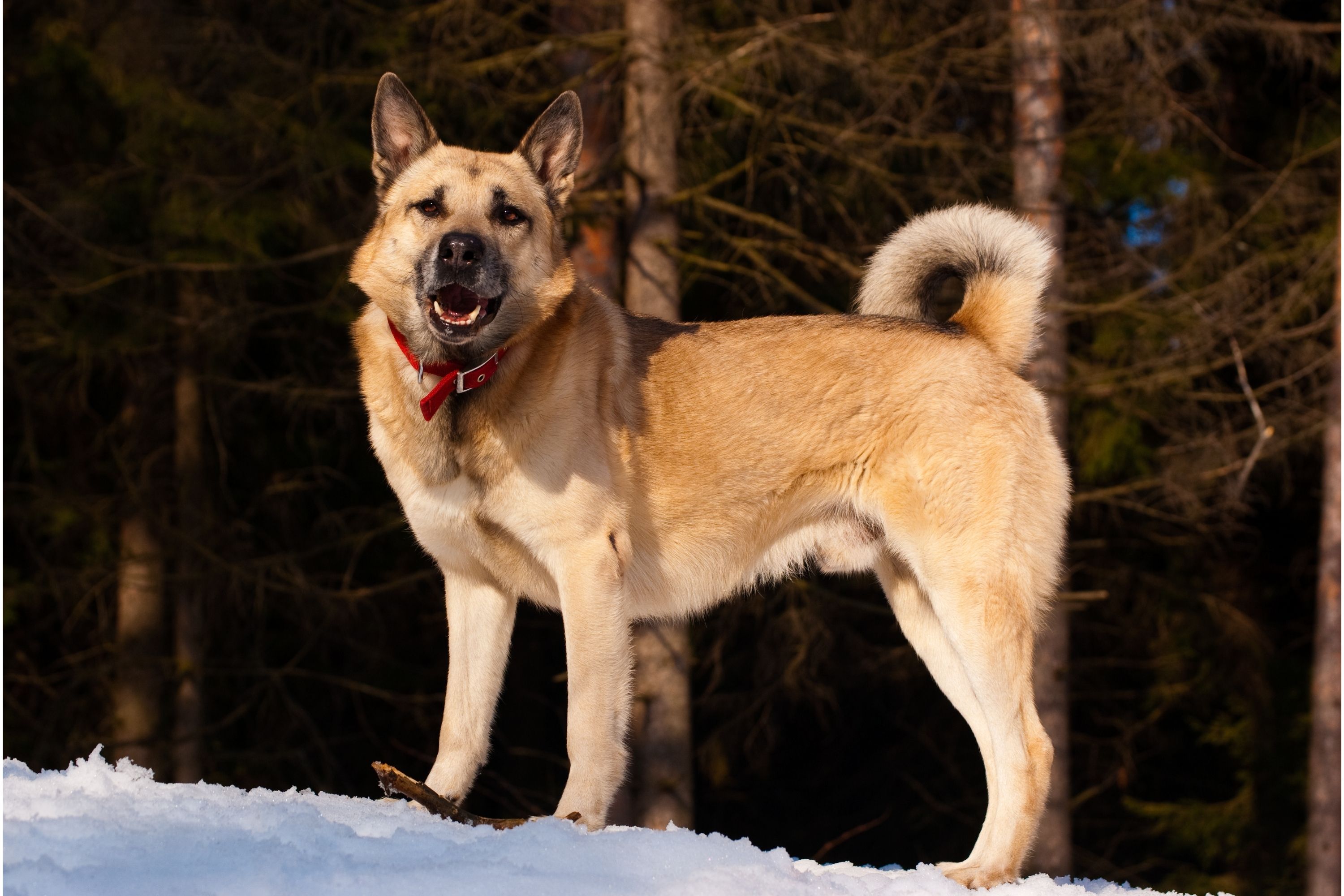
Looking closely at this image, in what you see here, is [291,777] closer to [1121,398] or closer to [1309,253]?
[1121,398]

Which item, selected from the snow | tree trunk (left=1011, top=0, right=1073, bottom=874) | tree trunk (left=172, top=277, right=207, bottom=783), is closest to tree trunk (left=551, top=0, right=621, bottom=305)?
tree trunk (left=1011, top=0, right=1073, bottom=874)

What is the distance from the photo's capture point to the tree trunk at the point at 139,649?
10.1 m

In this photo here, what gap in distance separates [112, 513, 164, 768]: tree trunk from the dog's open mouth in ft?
23.0

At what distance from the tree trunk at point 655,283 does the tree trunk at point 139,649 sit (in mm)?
4362

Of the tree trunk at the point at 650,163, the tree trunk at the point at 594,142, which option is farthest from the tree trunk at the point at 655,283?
the tree trunk at the point at 594,142

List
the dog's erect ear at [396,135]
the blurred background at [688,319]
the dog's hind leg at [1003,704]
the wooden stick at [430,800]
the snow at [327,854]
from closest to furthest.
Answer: the snow at [327,854], the wooden stick at [430,800], the dog's hind leg at [1003,704], the dog's erect ear at [396,135], the blurred background at [688,319]

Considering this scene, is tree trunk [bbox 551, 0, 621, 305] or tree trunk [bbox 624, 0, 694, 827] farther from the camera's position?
tree trunk [bbox 551, 0, 621, 305]

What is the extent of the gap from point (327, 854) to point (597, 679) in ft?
4.32

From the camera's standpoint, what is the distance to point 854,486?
176 inches

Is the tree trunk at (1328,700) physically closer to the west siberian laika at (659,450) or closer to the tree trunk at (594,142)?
the tree trunk at (594,142)

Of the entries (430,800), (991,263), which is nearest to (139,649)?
(430,800)

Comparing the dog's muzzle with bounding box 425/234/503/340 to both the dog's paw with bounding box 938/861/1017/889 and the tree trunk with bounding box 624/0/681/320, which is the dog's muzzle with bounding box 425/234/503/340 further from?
the tree trunk with bounding box 624/0/681/320

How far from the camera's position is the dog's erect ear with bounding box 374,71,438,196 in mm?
4305

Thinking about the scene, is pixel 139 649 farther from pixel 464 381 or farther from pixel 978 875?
pixel 978 875
